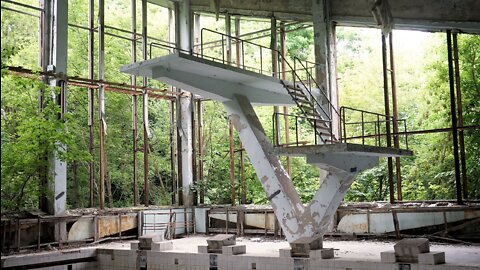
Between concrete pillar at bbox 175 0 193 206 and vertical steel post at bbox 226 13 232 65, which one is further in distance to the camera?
concrete pillar at bbox 175 0 193 206

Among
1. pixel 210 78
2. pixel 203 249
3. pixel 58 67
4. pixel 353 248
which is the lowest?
pixel 353 248

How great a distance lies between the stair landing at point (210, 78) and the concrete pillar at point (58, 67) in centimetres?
443

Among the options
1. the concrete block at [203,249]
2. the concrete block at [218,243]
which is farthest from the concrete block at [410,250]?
the concrete block at [203,249]

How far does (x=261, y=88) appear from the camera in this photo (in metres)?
15.2

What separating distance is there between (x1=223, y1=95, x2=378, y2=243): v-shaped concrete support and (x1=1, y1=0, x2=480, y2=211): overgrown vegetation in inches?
223

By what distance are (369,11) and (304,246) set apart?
844cm

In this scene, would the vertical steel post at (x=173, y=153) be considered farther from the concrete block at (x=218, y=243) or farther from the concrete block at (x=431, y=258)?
the concrete block at (x=431, y=258)

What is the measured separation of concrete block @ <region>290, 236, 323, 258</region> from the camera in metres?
12.1

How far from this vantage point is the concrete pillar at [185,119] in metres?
20.2

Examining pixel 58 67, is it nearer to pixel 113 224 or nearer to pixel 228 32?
pixel 113 224

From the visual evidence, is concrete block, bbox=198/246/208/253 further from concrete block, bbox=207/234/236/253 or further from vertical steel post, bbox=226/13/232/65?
vertical steel post, bbox=226/13/232/65

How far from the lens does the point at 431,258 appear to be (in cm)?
1030

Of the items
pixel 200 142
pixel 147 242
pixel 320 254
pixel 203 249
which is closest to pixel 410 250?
pixel 320 254

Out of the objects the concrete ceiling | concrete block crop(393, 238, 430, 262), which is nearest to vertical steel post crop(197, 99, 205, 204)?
the concrete ceiling
